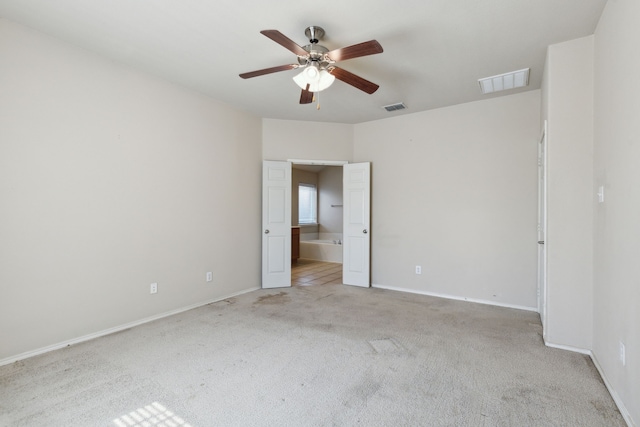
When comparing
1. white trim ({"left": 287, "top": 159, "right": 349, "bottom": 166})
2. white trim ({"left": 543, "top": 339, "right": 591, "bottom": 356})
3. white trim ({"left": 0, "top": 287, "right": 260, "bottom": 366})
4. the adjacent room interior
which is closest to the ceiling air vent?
the adjacent room interior

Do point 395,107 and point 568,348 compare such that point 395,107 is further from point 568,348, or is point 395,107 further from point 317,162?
point 568,348

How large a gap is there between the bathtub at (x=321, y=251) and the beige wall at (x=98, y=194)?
364cm

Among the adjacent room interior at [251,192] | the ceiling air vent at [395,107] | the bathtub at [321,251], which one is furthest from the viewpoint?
the bathtub at [321,251]

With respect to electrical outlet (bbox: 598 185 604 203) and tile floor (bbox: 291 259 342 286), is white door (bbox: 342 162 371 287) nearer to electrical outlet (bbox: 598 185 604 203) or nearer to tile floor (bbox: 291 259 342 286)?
tile floor (bbox: 291 259 342 286)

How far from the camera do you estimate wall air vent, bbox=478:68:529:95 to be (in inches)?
135

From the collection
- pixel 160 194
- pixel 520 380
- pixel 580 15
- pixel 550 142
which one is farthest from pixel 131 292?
pixel 580 15

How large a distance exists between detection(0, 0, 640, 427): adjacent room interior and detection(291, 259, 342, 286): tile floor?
712 mm

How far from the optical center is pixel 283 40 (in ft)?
7.14

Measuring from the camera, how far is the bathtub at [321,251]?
25.1ft

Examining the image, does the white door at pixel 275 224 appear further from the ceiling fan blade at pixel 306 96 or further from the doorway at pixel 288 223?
the ceiling fan blade at pixel 306 96

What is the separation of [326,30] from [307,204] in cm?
712

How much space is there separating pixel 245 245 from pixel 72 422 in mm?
3059

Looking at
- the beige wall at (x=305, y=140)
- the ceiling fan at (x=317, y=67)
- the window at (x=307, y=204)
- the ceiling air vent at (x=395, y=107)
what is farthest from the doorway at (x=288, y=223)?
the window at (x=307, y=204)

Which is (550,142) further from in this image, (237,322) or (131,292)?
(131,292)
